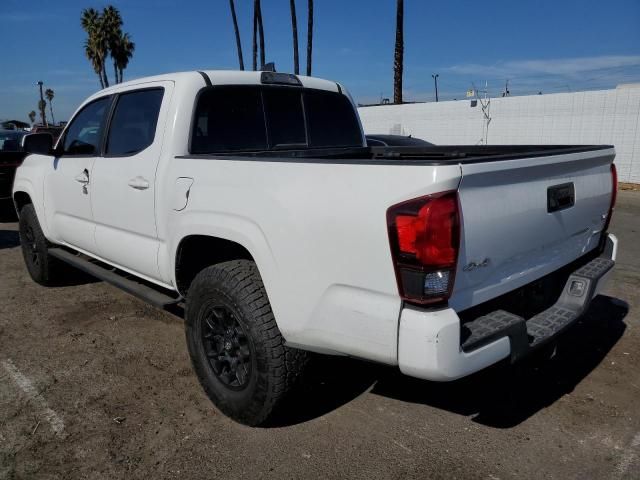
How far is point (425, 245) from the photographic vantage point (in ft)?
6.61

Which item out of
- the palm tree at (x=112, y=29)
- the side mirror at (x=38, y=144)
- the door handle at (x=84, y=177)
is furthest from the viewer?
the palm tree at (x=112, y=29)

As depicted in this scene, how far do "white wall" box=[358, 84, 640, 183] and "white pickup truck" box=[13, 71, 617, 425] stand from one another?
1335 cm

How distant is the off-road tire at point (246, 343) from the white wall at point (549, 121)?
49.8 feet

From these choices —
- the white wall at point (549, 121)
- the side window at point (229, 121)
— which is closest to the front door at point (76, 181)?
the side window at point (229, 121)

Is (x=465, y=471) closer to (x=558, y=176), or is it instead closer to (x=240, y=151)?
(x=558, y=176)

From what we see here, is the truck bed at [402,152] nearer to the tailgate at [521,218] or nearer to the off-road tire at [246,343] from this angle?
the tailgate at [521,218]

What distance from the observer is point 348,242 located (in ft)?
7.16

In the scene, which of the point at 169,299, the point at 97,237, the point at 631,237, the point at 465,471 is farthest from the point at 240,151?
the point at 631,237

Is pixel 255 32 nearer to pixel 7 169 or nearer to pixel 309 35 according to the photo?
pixel 309 35

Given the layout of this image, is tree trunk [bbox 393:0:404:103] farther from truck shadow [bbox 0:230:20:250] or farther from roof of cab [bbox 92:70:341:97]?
roof of cab [bbox 92:70:341:97]

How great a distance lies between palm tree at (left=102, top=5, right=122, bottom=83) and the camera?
1754 inches

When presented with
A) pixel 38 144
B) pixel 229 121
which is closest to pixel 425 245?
pixel 229 121

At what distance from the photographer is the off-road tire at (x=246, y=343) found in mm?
2613

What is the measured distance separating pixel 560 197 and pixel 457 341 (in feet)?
3.53
